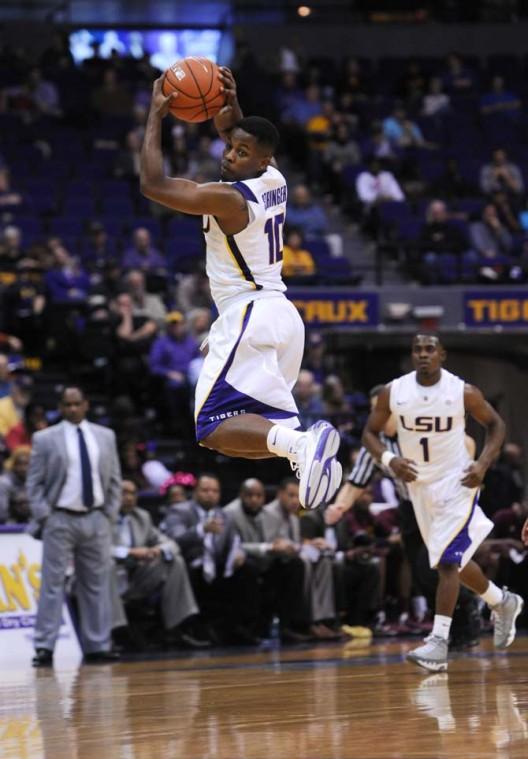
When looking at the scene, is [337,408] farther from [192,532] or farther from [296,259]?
[192,532]

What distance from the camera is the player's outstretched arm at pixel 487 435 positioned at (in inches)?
319

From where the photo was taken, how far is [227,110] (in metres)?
6.58

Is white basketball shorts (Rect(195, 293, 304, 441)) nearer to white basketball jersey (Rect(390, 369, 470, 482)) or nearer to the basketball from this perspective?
the basketball

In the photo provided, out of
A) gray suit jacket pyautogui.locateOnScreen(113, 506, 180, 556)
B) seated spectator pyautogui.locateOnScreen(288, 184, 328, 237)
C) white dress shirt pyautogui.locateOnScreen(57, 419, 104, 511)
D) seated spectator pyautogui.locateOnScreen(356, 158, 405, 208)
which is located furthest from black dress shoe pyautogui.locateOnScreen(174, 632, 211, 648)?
seated spectator pyautogui.locateOnScreen(356, 158, 405, 208)

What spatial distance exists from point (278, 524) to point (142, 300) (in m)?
3.80

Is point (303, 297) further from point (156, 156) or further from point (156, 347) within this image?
point (156, 156)

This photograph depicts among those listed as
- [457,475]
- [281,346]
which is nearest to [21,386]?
[457,475]

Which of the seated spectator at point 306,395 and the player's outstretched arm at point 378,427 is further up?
the seated spectator at point 306,395

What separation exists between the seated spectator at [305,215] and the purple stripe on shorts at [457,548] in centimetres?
1000

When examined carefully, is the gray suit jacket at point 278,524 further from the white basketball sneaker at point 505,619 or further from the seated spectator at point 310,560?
the white basketball sneaker at point 505,619

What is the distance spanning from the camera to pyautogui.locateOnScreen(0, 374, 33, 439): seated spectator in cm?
1239

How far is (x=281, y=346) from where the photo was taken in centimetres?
648

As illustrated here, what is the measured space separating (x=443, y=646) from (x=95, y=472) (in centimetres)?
327

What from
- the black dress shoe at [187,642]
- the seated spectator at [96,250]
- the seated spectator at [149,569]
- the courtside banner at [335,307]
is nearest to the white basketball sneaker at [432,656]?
the seated spectator at [149,569]
